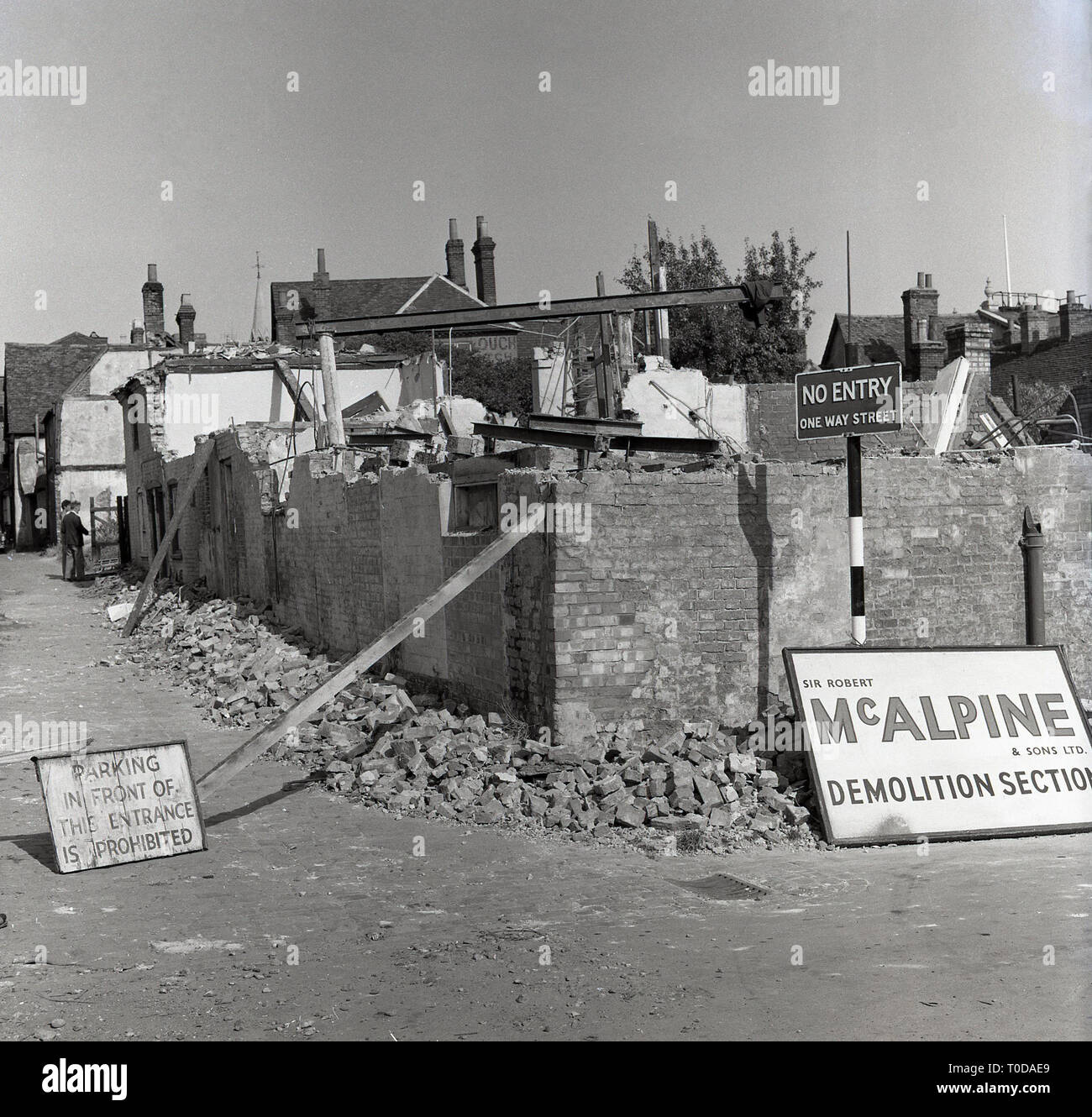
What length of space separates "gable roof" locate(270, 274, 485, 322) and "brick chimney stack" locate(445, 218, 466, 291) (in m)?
1.07

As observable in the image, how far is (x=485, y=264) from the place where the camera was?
4897 cm

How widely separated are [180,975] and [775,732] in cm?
465

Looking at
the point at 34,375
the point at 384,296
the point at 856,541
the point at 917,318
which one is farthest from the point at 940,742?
the point at 34,375

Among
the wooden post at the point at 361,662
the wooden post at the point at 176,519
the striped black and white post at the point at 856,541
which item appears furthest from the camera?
the wooden post at the point at 176,519

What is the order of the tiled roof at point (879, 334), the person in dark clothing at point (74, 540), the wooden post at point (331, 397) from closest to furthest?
1. the wooden post at point (331, 397)
2. the person in dark clothing at point (74, 540)
3. the tiled roof at point (879, 334)

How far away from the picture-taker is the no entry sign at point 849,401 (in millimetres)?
7770

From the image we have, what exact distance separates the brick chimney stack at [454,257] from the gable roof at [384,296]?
107 centimetres

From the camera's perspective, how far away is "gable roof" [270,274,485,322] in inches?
1844

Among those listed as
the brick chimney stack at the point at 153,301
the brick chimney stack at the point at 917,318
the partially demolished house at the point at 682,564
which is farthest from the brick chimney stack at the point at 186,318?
the partially demolished house at the point at 682,564

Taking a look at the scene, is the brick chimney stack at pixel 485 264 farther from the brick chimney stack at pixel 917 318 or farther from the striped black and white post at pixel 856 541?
the striped black and white post at pixel 856 541

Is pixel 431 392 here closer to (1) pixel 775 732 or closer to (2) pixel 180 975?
(1) pixel 775 732

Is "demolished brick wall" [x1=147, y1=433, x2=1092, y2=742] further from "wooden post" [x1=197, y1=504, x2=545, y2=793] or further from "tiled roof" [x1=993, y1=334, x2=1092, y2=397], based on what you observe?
"tiled roof" [x1=993, y1=334, x2=1092, y2=397]
